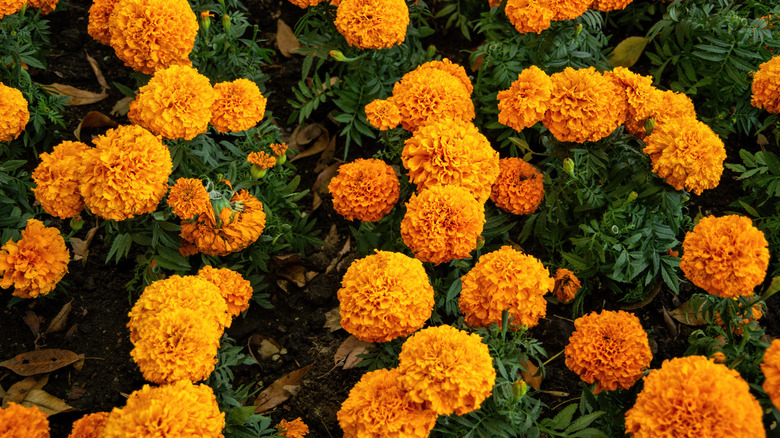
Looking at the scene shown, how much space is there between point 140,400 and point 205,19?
2.40m

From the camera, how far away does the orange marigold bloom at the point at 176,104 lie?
3111 millimetres

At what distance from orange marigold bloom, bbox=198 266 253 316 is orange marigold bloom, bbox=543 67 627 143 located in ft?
6.48

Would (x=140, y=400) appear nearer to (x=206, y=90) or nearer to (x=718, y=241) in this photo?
(x=206, y=90)

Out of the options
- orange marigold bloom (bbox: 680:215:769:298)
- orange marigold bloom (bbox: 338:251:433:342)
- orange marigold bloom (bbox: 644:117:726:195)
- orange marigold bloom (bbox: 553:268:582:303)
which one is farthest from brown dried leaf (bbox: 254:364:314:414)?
orange marigold bloom (bbox: 644:117:726:195)

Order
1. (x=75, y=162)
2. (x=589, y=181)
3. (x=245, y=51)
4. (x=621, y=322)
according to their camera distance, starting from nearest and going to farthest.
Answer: (x=621, y=322), (x=75, y=162), (x=589, y=181), (x=245, y=51)

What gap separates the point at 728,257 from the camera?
261cm

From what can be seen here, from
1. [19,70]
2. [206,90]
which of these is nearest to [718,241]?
[206,90]

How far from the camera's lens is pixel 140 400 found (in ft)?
8.05

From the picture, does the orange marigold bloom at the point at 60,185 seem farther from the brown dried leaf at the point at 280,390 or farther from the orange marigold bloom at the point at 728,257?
the orange marigold bloom at the point at 728,257

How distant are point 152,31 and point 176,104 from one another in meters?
0.58

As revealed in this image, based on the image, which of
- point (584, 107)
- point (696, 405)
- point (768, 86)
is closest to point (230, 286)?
point (584, 107)

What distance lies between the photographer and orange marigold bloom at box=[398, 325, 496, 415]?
7.91 feet

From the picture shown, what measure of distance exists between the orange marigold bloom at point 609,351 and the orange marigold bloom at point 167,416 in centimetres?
175

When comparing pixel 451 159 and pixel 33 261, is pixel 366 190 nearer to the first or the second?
pixel 451 159
